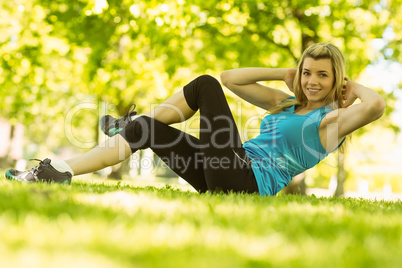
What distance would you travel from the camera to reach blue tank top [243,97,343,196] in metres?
3.78

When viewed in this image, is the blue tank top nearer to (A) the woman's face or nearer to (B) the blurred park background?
(A) the woman's face

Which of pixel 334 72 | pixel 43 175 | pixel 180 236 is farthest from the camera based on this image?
pixel 334 72

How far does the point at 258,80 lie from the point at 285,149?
0.94 meters

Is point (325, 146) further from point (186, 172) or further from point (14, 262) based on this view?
point (14, 262)

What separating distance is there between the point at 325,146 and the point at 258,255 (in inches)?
98.3

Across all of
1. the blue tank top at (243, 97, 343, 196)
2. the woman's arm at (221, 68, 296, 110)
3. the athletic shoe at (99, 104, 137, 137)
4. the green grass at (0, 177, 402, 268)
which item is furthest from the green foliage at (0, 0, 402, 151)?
the green grass at (0, 177, 402, 268)

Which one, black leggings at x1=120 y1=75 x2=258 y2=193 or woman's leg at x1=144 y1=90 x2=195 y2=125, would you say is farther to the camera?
woman's leg at x1=144 y1=90 x2=195 y2=125

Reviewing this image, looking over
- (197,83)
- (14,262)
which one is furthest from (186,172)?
(14,262)

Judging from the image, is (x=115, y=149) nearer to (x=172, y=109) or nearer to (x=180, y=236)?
(x=172, y=109)

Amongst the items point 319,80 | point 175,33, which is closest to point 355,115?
point 319,80

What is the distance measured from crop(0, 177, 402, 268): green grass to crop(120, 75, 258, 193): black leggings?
3.28ft

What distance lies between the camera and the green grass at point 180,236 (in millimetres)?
1425

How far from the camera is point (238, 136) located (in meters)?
3.68

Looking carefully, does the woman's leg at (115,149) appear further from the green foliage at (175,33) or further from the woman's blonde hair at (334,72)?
the green foliage at (175,33)
